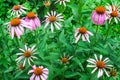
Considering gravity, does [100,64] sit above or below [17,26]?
below

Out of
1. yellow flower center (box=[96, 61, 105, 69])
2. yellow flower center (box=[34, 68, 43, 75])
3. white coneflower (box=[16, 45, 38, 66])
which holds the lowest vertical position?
yellow flower center (box=[96, 61, 105, 69])

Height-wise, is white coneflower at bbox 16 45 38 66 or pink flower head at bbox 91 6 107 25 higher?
pink flower head at bbox 91 6 107 25

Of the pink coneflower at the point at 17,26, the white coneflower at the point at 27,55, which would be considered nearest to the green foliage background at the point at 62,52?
the white coneflower at the point at 27,55

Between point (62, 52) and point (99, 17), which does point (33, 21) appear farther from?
point (99, 17)

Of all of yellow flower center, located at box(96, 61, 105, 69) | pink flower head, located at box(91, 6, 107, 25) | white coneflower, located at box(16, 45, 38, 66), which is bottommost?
yellow flower center, located at box(96, 61, 105, 69)

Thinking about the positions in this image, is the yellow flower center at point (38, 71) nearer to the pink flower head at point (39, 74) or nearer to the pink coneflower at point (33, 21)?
the pink flower head at point (39, 74)

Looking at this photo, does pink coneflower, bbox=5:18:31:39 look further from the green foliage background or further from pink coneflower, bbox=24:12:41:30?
the green foliage background

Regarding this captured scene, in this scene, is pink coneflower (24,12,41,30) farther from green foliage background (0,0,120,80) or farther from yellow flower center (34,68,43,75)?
yellow flower center (34,68,43,75)

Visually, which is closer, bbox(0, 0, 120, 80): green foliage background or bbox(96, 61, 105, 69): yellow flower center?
bbox(96, 61, 105, 69): yellow flower center

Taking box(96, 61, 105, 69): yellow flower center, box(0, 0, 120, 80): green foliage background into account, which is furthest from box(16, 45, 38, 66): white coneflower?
box(96, 61, 105, 69): yellow flower center

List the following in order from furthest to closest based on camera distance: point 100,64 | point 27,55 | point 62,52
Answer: point 62,52, point 27,55, point 100,64

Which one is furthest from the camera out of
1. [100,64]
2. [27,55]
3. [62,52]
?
[62,52]

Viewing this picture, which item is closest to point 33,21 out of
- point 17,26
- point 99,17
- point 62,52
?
point 17,26
